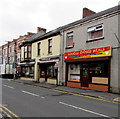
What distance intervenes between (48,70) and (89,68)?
7.95m

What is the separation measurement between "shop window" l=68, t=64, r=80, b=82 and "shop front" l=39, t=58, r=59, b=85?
2.19 m

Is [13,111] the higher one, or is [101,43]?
[101,43]

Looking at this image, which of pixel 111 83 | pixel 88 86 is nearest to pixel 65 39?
pixel 88 86

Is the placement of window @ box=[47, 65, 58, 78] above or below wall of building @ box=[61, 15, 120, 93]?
below

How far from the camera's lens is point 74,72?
16.7m

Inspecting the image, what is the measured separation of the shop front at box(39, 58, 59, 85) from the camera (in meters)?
19.1

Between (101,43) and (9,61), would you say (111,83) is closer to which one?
(101,43)

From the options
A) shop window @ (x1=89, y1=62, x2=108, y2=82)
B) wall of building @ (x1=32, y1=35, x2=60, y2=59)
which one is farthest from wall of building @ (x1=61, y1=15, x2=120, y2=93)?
wall of building @ (x1=32, y1=35, x2=60, y2=59)

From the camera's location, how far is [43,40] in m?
22.1

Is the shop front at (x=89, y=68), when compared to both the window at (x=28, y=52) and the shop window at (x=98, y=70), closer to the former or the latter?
the shop window at (x=98, y=70)

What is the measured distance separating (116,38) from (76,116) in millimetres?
8874

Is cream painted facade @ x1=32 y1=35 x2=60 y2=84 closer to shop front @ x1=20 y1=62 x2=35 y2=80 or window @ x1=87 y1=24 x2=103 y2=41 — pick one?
shop front @ x1=20 y1=62 x2=35 y2=80

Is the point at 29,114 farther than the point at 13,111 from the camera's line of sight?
No

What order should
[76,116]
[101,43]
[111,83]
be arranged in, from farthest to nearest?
[101,43]
[111,83]
[76,116]
